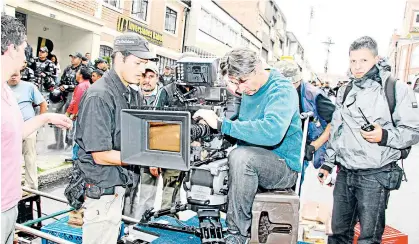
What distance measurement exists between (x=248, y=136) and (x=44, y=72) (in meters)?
6.27

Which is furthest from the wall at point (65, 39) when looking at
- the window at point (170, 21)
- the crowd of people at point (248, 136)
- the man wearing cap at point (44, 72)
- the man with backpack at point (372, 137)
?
the man with backpack at point (372, 137)

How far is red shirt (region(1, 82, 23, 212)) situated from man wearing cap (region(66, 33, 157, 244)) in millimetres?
373

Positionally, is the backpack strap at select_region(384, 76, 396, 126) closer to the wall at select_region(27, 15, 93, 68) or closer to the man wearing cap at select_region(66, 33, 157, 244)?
the man wearing cap at select_region(66, 33, 157, 244)

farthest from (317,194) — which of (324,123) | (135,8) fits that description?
(135,8)

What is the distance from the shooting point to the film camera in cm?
192

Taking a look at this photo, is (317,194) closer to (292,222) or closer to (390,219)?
(390,219)

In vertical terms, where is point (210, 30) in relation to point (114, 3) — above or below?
above

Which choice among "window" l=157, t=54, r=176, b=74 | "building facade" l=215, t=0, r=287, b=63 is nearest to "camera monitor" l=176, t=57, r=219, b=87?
"window" l=157, t=54, r=176, b=74

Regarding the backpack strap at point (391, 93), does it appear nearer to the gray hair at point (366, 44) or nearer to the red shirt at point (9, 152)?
the gray hair at point (366, 44)

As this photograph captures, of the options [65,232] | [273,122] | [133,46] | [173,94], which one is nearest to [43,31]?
[173,94]

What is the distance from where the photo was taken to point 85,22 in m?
11.9

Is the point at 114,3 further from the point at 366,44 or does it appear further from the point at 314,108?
the point at 366,44

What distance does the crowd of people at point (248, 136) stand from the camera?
6.57 feet

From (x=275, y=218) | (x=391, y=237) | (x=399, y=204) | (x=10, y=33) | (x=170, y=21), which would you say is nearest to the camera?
(x=10, y=33)
